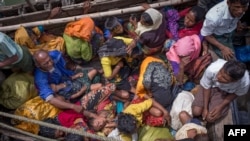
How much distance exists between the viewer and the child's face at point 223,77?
10.1ft

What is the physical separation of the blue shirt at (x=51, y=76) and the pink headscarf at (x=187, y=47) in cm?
140

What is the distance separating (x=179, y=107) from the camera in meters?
3.59

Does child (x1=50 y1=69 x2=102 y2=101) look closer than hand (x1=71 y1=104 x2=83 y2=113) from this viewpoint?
No

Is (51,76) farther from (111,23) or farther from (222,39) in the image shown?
(222,39)

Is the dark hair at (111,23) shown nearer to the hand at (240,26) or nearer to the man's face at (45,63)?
the man's face at (45,63)

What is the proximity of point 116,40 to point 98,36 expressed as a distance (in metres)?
0.35

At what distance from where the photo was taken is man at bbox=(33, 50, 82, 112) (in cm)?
386

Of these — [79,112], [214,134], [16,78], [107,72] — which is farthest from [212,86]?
[16,78]

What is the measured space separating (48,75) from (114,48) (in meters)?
0.87

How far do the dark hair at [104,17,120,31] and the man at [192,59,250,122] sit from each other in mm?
1418

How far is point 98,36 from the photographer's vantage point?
4344 millimetres

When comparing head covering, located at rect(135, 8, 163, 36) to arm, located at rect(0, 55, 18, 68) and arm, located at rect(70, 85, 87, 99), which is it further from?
arm, located at rect(0, 55, 18, 68)

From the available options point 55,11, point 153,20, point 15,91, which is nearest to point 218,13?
point 153,20

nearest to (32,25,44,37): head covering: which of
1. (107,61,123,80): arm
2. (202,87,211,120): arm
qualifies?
(107,61,123,80): arm
